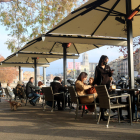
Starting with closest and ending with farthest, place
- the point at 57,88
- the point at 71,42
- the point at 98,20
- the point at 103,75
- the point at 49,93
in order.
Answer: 1. the point at 103,75
2. the point at 98,20
3. the point at 71,42
4. the point at 49,93
5. the point at 57,88

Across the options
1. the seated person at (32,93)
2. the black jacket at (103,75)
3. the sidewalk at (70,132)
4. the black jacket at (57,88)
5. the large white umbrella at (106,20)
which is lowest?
the sidewalk at (70,132)

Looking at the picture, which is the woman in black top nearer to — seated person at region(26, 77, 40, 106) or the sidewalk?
the sidewalk

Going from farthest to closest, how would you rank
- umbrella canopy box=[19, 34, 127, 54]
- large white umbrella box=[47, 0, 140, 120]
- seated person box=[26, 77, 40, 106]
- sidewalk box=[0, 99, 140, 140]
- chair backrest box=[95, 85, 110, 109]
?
seated person box=[26, 77, 40, 106]
umbrella canopy box=[19, 34, 127, 54]
large white umbrella box=[47, 0, 140, 120]
chair backrest box=[95, 85, 110, 109]
sidewalk box=[0, 99, 140, 140]

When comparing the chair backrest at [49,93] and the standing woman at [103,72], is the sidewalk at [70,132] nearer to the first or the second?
the standing woman at [103,72]

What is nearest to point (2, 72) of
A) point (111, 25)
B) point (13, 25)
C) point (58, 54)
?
point (13, 25)

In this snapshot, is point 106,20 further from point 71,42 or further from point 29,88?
point 29,88

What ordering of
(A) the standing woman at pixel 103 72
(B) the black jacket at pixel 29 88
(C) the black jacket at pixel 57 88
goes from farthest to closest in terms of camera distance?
1. (B) the black jacket at pixel 29 88
2. (C) the black jacket at pixel 57 88
3. (A) the standing woman at pixel 103 72

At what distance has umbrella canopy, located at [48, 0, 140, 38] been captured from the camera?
254 inches

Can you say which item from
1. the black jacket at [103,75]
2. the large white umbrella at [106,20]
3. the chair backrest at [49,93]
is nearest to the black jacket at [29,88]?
the chair backrest at [49,93]

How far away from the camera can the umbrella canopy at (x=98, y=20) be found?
6461 millimetres

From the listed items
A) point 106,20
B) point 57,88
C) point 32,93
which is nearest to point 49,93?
point 57,88

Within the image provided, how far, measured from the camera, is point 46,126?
612 cm

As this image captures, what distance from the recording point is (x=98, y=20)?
25.6ft

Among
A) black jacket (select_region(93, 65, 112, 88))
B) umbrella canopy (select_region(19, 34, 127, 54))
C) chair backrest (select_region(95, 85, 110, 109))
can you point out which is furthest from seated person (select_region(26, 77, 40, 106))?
chair backrest (select_region(95, 85, 110, 109))
